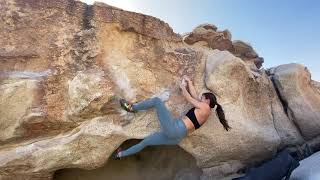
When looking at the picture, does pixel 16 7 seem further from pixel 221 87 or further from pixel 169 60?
pixel 221 87

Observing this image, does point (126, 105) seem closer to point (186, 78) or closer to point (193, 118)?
point (193, 118)

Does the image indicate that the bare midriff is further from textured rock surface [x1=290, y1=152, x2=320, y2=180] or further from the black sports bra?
textured rock surface [x1=290, y1=152, x2=320, y2=180]

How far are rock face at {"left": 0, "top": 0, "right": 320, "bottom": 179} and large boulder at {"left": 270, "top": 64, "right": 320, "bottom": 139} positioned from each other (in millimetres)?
861

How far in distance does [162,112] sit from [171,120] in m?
0.18

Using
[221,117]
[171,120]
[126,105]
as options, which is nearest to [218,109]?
[221,117]

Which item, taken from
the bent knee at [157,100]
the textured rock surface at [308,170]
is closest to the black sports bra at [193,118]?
the bent knee at [157,100]

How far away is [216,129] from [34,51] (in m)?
3.17

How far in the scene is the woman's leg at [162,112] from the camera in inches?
227

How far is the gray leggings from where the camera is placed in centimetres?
578

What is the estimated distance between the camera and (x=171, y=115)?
6.16 meters

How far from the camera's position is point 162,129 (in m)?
5.91

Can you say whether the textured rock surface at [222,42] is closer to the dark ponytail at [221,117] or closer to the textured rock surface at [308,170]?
the dark ponytail at [221,117]

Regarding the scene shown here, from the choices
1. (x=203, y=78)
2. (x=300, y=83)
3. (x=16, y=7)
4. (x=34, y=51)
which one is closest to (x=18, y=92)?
(x=34, y=51)

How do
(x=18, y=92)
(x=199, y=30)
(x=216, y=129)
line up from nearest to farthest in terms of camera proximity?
(x=18, y=92)
(x=216, y=129)
(x=199, y=30)
